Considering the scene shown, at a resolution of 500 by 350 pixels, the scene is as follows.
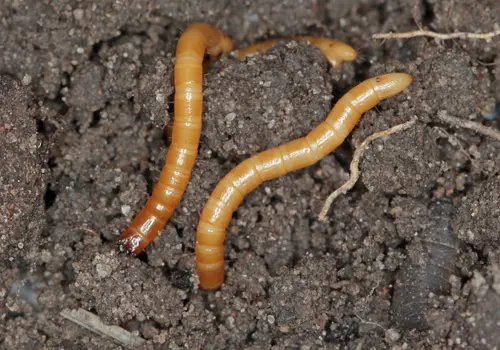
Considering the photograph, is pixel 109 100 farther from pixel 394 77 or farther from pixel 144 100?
pixel 394 77

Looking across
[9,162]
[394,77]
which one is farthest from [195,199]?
[394,77]

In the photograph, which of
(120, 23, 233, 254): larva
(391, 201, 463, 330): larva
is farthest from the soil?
(120, 23, 233, 254): larva

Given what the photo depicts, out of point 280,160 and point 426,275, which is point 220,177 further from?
point 426,275

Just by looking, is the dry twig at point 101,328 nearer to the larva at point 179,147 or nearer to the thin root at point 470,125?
the larva at point 179,147

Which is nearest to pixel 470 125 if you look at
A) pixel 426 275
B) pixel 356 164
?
pixel 356 164

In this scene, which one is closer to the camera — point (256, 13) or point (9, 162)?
point (9, 162)

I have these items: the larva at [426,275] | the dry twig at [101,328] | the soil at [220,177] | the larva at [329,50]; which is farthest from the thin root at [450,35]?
the dry twig at [101,328]

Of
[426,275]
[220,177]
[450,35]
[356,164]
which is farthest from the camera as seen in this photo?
[220,177]
